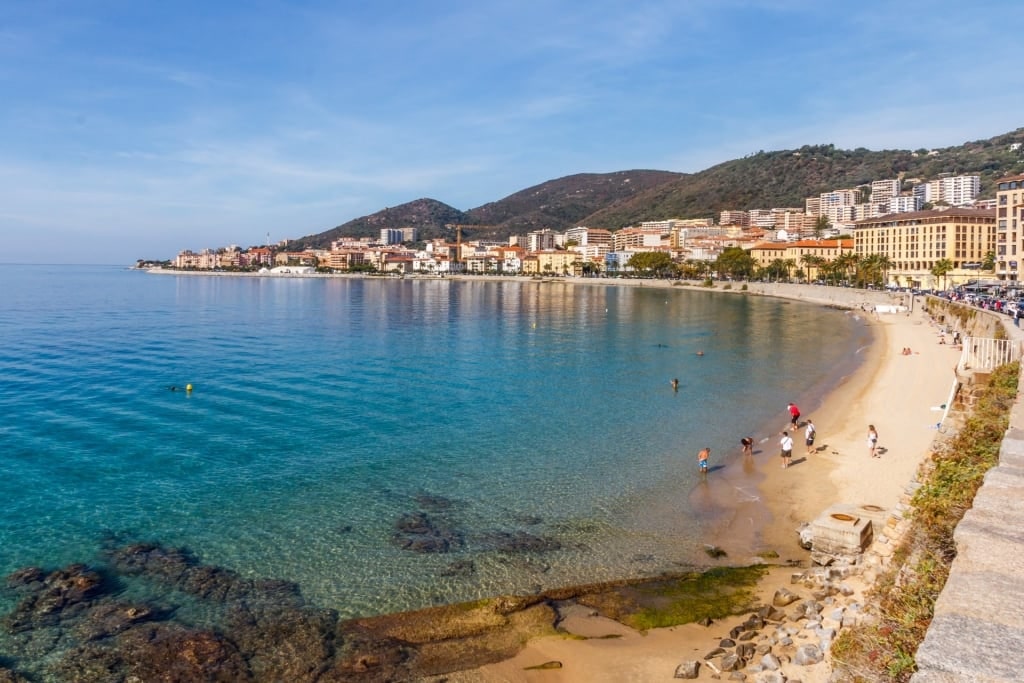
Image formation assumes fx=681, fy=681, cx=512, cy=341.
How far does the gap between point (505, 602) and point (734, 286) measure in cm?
12198

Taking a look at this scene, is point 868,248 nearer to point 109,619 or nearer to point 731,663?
point 731,663

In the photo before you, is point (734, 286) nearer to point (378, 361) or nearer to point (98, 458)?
point (378, 361)

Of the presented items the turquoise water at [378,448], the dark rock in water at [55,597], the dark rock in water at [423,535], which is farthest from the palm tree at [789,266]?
the dark rock in water at [55,597]

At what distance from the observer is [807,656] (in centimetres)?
923

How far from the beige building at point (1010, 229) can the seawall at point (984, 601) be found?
7525 cm

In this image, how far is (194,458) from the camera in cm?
2066

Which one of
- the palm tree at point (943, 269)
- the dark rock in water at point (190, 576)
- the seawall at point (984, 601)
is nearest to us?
the seawall at point (984, 601)

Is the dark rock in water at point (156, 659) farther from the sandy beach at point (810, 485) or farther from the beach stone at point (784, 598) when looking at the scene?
the beach stone at point (784, 598)

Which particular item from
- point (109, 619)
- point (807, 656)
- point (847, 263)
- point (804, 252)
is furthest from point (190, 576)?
point (804, 252)

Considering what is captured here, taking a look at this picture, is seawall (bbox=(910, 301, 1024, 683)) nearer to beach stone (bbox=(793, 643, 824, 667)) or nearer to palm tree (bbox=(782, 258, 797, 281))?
beach stone (bbox=(793, 643, 824, 667))

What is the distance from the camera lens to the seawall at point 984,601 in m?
4.34

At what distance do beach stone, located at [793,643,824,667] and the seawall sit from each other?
3.33m

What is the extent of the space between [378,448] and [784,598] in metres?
13.7

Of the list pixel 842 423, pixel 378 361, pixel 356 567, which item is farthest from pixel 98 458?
pixel 842 423
